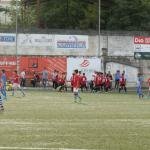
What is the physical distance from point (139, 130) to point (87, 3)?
60.0 m

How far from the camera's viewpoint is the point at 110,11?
253 ft

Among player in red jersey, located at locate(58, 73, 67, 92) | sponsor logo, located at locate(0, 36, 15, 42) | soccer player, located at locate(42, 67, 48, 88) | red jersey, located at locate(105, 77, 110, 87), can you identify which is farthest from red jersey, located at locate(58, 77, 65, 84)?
sponsor logo, located at locate(0, 36, 15, 42)

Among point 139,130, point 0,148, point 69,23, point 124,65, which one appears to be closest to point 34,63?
point 124,65

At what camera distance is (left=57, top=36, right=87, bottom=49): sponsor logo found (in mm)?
63719

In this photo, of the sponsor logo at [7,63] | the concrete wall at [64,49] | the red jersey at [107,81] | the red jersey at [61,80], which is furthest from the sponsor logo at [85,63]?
the sponsor logo at [7,63]

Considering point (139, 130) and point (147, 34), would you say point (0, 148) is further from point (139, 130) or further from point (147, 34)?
point (147, 34)

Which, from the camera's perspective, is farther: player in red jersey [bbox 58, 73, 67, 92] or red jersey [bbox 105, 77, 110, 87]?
red jersey [bbox 105, 77, 110, 87]

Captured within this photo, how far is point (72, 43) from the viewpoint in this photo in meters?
63.9

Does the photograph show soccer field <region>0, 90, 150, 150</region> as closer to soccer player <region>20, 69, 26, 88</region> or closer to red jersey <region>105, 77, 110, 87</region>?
red jersey <region>105, 77, 110, 87</region>

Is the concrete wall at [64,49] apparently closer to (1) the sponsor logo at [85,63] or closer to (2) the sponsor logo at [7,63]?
(2) the sponsor logo at [7,63]

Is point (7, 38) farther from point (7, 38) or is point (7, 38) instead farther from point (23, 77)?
point (23, 77)

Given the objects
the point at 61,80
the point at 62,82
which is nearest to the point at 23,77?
the point at 61,80

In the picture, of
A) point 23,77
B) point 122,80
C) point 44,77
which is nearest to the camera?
point 122,80

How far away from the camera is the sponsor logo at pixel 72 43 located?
6372cm
